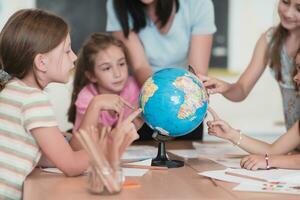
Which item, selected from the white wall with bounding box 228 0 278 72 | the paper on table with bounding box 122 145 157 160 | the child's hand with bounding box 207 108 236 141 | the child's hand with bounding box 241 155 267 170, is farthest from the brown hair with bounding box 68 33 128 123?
the white wall with bounding box 228 0 278 72

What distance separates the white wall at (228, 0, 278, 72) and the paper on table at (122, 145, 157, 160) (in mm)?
2383

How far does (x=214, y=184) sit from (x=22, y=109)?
691mm

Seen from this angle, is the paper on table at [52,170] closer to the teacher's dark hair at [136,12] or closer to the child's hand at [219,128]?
the child's hand at [219,128]

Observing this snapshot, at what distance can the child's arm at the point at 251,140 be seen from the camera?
8.04 feet

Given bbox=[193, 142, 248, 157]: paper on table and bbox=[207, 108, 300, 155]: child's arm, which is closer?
→ bbox=[207, 108, 300, 155]: child's arm

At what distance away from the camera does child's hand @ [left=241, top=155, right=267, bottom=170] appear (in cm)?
224

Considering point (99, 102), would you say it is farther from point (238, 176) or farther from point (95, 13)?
point (95, 13)

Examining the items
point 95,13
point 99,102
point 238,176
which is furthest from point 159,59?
point 95,13

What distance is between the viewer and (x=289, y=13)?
274 centimetres

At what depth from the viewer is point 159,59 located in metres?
3.17

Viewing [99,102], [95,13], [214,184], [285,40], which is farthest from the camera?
[95,13]

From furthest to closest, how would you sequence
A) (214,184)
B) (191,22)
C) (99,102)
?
(191,22) < (99,102) < (214,184)

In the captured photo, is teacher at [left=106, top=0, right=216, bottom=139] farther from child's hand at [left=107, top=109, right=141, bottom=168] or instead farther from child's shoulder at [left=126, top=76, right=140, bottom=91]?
child's hand at [left=107, top=109, right=141, bottom=168]

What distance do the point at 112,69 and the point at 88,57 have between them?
18cm
